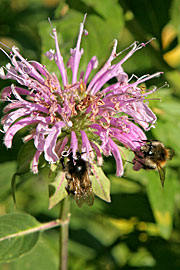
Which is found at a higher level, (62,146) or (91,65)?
(91,65)

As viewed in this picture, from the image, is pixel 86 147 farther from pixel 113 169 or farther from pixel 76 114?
pixel 113 169

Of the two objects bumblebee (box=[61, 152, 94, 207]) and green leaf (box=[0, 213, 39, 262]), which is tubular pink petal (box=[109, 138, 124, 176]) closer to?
bumblebee (box=[61, 152, 94, 207])

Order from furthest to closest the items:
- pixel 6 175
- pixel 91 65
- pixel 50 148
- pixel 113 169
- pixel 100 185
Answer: pixel 6 175 < pixel 113 169 < pixel 91 65 < pixel 100 185 < pixel 50 148

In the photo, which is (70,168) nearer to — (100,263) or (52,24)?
(52,24)

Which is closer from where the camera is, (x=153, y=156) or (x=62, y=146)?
(x=62, y=146)

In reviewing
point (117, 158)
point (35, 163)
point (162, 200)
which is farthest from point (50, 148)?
point (162, 200)

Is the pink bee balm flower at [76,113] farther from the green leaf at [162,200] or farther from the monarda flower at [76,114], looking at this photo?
the green leaf at [162,200]

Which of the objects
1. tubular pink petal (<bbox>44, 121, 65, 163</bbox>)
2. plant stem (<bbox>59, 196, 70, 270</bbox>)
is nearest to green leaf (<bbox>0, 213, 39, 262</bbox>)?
plant stem (<bbox>59, 196, 70, 270</bbox>)

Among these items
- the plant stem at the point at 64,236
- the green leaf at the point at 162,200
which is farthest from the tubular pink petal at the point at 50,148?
the green leaf at the point at 162,200
